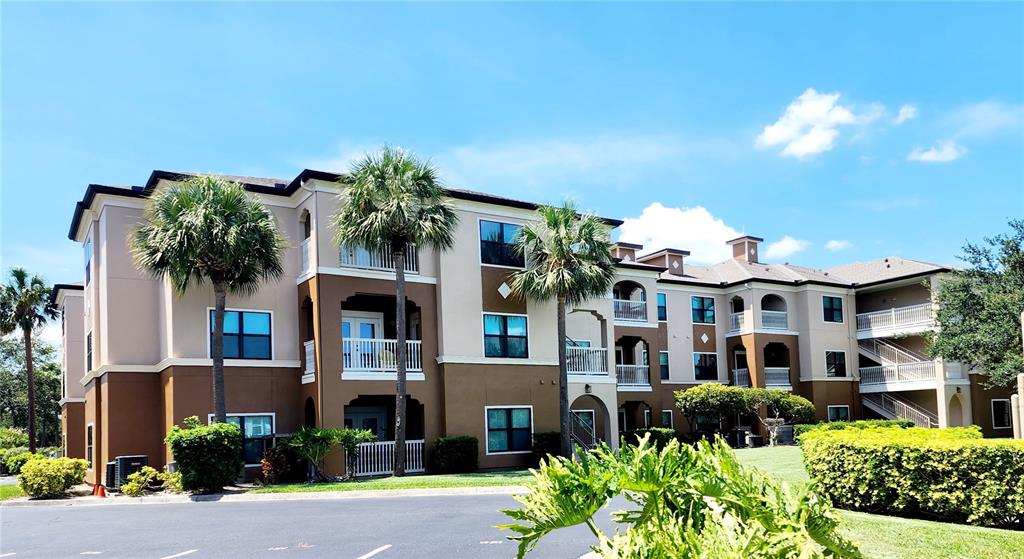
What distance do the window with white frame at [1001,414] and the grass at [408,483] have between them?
30.1 metres

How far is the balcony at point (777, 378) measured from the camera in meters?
43.6

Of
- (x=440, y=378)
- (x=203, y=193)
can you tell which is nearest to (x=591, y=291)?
(x=440, y=378)

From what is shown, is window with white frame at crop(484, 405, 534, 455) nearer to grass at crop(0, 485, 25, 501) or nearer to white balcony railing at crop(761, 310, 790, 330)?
grass at crop(0, 485, 25, 501)

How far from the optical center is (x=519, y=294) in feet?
97.6

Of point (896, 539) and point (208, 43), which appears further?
point (208, 43)

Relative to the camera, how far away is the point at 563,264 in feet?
94.1

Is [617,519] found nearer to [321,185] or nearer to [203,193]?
[203,193]

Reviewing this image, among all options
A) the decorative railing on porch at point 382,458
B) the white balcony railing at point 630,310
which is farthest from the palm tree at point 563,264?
the white balcony railing at point 630,310

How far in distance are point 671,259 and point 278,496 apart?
96.8 feet

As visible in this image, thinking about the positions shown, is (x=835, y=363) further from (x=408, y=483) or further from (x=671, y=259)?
(x=408, y=483)

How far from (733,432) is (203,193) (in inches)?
1053

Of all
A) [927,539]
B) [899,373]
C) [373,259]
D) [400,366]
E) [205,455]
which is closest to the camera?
[927,539]

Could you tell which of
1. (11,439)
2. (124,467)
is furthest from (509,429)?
(11,439)

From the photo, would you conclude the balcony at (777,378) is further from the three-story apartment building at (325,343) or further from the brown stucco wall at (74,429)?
the brown stucco wall at (74,429)
